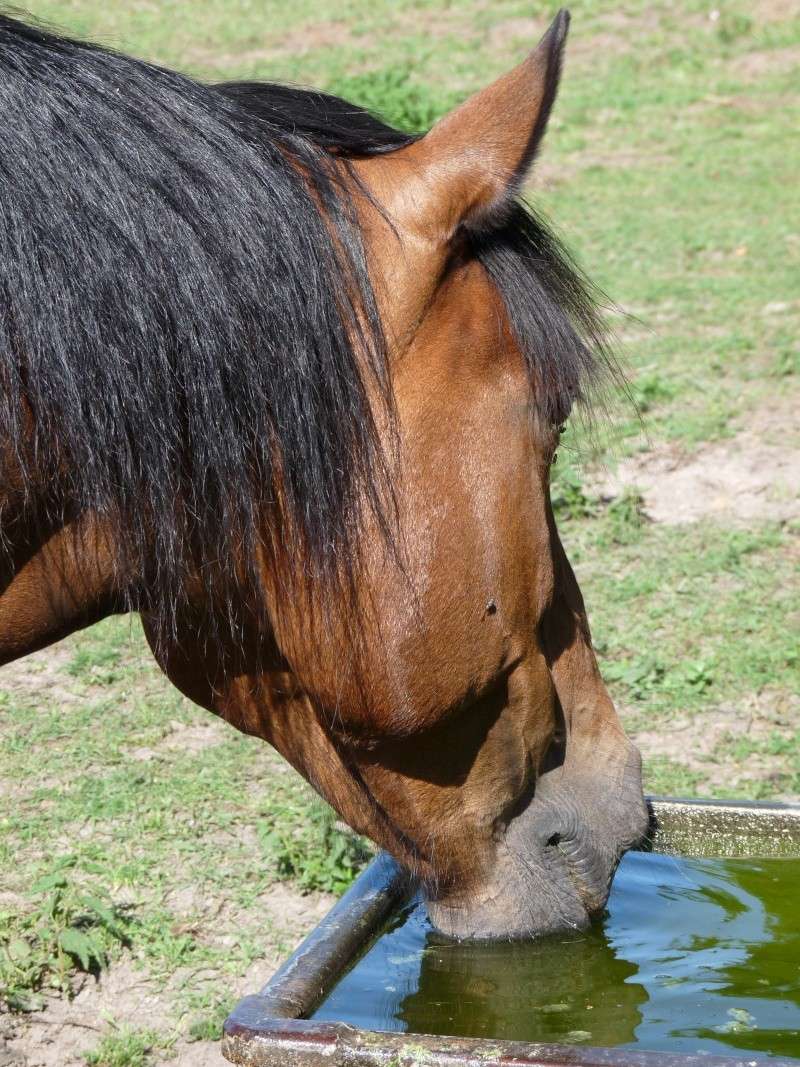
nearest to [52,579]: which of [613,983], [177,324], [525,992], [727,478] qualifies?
[177,324]

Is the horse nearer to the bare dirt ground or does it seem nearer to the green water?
the green water

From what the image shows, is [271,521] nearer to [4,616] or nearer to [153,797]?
[4,616]

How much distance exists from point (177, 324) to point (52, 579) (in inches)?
16.0

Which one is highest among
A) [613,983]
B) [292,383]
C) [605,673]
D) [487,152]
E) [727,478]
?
[487,152]

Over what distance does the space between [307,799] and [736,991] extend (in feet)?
4.92

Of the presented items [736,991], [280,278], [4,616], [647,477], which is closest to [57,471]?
[4,616]

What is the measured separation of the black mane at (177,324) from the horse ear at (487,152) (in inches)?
3.1

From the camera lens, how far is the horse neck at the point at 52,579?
1.90 m

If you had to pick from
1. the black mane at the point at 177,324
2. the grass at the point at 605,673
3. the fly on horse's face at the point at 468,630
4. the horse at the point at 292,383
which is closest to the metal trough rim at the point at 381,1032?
the fly on horse's face at the point at 468,630

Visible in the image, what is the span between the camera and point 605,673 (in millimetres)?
4422

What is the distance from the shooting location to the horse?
1.81 metres

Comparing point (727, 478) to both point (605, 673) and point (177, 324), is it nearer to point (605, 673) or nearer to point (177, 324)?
point (605, 673)

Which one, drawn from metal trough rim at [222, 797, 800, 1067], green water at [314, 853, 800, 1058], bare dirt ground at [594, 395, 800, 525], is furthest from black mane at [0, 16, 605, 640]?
bare dirt ground at [594, 395, 800, 525]

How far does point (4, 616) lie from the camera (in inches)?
76.4
